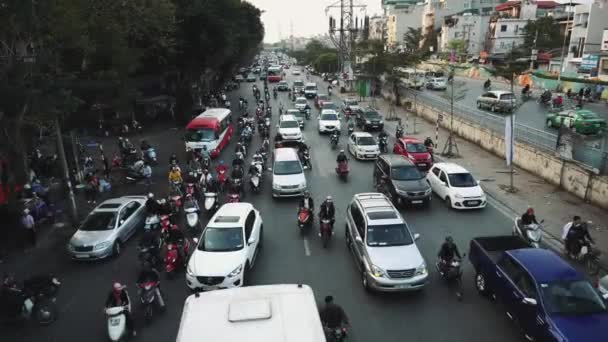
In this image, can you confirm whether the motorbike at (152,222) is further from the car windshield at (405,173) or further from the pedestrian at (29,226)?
the car windshield at (405,173)

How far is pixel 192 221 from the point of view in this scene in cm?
1449

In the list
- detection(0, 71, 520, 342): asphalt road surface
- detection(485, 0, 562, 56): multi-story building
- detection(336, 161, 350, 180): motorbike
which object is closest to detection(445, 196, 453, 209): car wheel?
detection(0, 71, 520, 342): asphalt road surface

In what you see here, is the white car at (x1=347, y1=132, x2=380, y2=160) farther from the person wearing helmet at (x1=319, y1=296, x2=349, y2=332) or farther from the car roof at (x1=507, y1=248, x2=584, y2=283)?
the person wearing helmet at (x1=319, y1=296, x2=349, y2=332)

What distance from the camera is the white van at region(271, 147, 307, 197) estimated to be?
686 inches

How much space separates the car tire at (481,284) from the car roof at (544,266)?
116 cm

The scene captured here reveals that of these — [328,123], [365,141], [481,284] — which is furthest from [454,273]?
[328,123]

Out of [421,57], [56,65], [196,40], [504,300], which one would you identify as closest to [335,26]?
[421,57]

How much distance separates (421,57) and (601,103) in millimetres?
15979

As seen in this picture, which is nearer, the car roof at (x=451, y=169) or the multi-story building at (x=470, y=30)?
the car roof at (x=451, y=169)

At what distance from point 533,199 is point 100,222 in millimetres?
15878

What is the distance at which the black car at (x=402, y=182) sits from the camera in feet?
52.7

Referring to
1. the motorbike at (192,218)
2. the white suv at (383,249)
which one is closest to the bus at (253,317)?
the white suv at (383,249)

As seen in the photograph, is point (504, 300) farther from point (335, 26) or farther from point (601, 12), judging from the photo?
point (335, 26)

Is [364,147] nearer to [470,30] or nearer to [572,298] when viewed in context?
[572,298]
